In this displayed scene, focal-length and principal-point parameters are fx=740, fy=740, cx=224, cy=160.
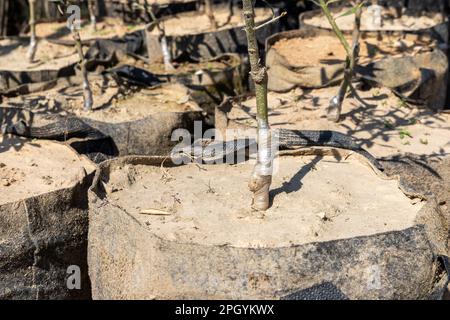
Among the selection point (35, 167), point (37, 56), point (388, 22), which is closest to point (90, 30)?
point (37, 56)

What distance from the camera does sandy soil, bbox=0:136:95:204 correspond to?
521 cm

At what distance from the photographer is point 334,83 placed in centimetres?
725

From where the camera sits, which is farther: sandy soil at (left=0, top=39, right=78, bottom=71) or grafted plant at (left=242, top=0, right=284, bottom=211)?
sandy soil at (left=0, top=39, right=78, bottom=71)

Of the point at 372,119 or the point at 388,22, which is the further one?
the point at 388,22

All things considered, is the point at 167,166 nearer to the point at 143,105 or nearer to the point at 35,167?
the point at 35,167

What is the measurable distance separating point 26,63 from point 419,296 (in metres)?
6.46

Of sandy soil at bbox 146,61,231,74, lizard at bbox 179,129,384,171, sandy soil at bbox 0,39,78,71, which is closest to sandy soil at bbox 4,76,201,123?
sandy soil at bbox 146,61,231,74

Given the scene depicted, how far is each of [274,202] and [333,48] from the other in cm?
415

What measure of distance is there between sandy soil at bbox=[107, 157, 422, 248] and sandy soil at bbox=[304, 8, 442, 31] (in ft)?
15.0

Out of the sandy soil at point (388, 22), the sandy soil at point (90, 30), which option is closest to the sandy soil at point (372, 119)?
the sandy soil at point (388, 22)

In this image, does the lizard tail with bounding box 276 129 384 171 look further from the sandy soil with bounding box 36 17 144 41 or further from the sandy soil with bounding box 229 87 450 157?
the sandy soil with bounding box 36 17 144 41

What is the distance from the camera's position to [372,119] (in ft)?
21.1
